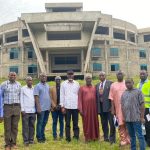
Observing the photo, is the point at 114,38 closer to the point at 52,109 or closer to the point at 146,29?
the point at 146,29

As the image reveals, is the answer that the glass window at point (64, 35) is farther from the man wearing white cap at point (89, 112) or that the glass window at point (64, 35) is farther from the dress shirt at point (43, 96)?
the man wearing white cap at point (89, 112)

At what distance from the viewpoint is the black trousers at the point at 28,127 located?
33.0ft

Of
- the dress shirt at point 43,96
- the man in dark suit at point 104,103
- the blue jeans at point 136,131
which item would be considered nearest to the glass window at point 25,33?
the dress shirt at point 43,96

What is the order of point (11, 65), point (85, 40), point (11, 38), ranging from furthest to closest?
1. point (11, 38)
2. point (11, 65)
3. point (85, 40)

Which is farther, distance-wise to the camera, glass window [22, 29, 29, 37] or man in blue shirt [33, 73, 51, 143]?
glass window [22, 29, 29, 37]

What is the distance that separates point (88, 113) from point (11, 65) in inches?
1618

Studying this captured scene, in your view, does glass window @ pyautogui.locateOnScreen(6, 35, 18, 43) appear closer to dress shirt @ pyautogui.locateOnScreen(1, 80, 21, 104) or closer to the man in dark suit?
the man in dark suit

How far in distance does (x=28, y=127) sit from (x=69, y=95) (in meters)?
1.63

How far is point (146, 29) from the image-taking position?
190 ft

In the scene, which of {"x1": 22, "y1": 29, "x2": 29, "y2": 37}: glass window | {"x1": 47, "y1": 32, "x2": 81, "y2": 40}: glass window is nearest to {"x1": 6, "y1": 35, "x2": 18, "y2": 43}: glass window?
{"x1": 22, "y1": 29, "x2": 29, "y2": 37}: glass window

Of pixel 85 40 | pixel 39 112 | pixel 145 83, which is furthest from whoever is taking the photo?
pixel 85 40

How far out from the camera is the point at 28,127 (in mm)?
10141

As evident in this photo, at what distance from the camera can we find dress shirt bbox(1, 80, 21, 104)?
9453 mm

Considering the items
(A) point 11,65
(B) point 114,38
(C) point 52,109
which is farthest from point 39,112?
(B) point 114,38
